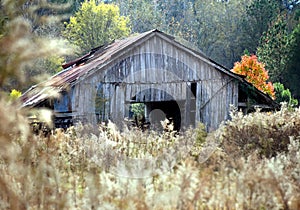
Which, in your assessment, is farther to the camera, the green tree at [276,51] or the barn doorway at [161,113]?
the green tree at [276,51]

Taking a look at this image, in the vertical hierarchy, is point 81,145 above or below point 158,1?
below

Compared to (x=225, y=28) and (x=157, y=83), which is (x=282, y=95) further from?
(x=225, y=28)

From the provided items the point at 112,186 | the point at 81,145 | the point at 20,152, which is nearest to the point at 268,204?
the point at 112,186

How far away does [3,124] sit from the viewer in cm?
310

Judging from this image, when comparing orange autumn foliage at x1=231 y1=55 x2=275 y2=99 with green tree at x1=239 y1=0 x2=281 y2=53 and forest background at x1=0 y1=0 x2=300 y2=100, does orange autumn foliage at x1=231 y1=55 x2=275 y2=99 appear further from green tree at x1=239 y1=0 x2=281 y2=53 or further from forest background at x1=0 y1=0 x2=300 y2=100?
green tree at x1=239 y1=0 x2=281 y2=53

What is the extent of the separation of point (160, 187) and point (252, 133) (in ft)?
14.9

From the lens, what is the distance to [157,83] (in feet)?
56.1

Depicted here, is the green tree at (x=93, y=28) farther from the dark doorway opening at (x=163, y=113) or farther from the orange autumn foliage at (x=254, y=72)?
the dark doorway opening at (x=163, y=113)

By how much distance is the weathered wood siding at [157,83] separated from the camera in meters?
15.4

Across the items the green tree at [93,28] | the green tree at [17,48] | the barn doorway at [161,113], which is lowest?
the barn doorway at [161,113]

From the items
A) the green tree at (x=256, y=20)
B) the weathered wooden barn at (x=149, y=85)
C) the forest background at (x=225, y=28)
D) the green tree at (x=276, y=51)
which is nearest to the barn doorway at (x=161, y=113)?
the weathered wooden barn at (x=149, y=85)

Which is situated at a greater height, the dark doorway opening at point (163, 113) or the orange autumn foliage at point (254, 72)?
the orange autumn foliage at point (254, 72)

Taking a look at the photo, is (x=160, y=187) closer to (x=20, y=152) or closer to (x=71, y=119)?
(x=20, y=152)

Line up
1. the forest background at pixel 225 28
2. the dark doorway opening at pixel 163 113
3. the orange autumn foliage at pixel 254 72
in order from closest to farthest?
the dark doorway opening at pixel 163 113
the orange autumn foliage at pixel 254 72
the forest background at pixel 225 28
